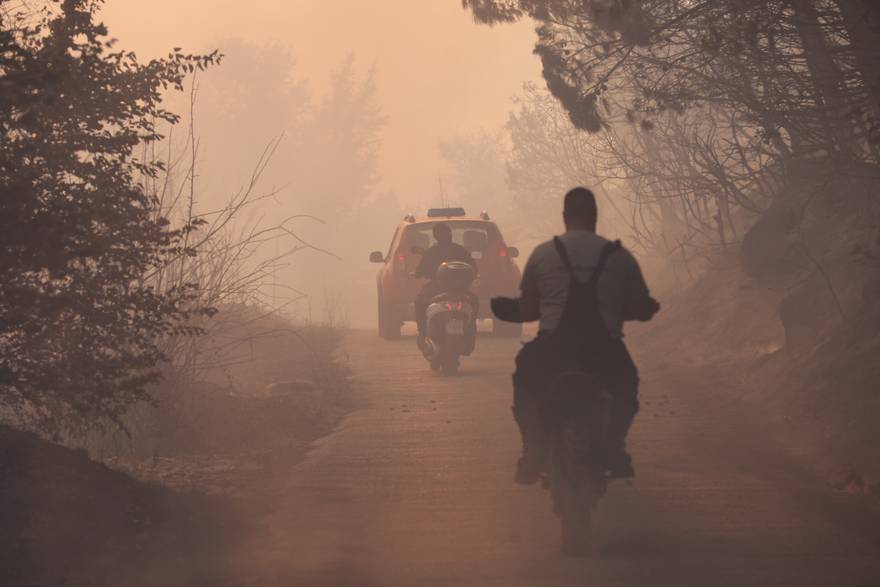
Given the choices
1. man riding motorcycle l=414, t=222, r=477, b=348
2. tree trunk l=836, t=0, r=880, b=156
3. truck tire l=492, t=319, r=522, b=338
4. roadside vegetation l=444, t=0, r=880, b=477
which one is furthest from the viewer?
truck tire l=492, t=319, r=522, b=338

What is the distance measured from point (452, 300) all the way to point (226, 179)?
63.1 metres

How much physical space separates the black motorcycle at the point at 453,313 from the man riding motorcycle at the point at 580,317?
8668 millimetres

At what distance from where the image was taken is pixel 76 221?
7.94 meters

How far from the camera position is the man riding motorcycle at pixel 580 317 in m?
7.38

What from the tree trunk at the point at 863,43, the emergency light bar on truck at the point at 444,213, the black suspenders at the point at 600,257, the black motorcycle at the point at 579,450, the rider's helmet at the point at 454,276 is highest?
the tree trunk at the point at 863,43

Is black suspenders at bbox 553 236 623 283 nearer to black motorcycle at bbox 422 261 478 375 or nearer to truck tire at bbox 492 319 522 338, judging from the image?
black motorcycle at bbox 422 261 478 375

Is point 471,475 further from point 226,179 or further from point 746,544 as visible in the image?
point 226,179

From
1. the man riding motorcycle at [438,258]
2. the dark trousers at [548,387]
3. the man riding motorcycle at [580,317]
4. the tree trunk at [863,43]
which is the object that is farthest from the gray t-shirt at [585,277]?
the man riding motorcycle at [438,258]

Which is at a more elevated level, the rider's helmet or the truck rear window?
the truck rear window

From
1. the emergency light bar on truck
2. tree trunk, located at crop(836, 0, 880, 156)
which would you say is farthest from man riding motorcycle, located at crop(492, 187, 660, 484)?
the emergency light bar on truck

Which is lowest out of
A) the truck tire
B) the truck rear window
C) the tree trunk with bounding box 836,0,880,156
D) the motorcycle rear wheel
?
the motorcycle rear wheel

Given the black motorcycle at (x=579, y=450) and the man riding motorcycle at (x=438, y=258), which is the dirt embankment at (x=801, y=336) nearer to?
the black motorcycle at (x=579, y=450)

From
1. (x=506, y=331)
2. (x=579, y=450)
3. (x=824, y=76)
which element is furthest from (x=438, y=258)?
(x=579, y=450)

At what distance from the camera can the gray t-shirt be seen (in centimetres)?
742
